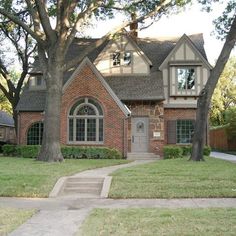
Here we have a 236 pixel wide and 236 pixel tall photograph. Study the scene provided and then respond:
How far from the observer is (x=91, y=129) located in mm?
25156

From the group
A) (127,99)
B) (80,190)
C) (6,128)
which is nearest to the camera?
(80,190)

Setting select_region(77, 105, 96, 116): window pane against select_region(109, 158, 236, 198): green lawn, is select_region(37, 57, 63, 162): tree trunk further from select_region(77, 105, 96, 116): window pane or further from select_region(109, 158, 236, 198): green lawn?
select_region(109, 158, 236, 198): green lawn

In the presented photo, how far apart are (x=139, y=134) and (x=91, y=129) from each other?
3170 mm

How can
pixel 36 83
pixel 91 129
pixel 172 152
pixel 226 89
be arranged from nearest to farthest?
pixel 172 152
pixel 91 129
pixel 36 83
pixel 226 89

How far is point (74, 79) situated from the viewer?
2512 centimetres

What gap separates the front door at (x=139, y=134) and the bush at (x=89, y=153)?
253 cm

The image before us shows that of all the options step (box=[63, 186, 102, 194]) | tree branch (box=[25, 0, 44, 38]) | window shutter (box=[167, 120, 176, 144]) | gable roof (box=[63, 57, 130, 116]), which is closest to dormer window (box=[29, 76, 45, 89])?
gable roof (box=[63, 57, 130, 116])

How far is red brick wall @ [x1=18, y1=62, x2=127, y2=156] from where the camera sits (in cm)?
2464

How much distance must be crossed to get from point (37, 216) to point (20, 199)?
2.44m

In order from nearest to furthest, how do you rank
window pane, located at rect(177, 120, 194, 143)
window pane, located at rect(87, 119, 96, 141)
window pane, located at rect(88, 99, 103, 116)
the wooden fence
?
window pane, located at rect(88, 99, 103, 116) < window pane, located at rect(87, 119, 96, 141) < window pane, located at rect(177, 120, 194, 143) < the wooden fence

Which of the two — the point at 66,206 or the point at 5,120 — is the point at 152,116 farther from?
the point at 5,120

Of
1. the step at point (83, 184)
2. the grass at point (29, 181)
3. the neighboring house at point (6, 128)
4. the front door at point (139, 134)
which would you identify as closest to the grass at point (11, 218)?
the grass at point (29, 181)

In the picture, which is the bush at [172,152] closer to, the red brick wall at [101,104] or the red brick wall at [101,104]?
the red brick wall at [101,104]

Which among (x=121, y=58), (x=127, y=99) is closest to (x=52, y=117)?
(x=127, y=99)
